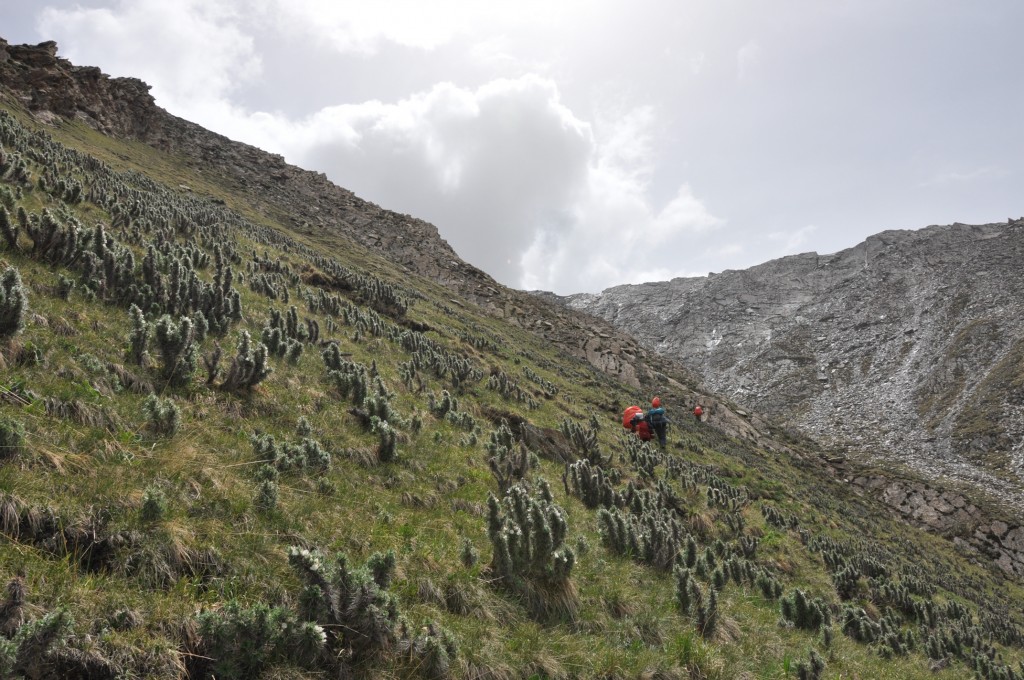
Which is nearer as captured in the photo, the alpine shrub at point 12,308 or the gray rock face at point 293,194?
the alpine shrub at point 12,308

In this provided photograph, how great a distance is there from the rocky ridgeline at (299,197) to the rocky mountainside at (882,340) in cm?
1801

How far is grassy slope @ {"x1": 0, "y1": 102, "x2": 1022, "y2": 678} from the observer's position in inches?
142

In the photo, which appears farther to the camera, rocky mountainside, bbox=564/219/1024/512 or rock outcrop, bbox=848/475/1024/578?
rocky mountainside, bbox=564/219/1024/512

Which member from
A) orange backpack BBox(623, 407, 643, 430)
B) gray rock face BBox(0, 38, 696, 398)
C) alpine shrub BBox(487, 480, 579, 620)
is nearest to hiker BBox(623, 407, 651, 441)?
orange backpack BBox(623, 407, 643, 430)

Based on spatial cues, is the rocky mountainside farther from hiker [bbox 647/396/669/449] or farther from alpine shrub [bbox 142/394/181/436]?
alpine shrub [bbox 142/394/181/436]

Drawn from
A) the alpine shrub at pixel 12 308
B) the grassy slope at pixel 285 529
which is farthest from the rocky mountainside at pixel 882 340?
the alpine shrub at pixel 12 308

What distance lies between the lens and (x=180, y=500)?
4.61 metres

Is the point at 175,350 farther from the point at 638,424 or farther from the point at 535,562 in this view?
the point at 638,424

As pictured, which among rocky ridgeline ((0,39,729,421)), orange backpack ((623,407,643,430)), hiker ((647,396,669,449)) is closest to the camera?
hiker ((647,396,669,449))

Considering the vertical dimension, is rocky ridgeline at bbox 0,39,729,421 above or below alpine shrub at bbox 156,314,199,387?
above

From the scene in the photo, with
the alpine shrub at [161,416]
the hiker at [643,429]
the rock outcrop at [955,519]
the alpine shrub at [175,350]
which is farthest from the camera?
the rock outcrop at [955,519]

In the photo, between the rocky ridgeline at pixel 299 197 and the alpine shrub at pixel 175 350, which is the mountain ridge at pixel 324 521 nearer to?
the alpine shrub at pixel 175 350

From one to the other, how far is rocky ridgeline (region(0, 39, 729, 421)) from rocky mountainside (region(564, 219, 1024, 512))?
1801 cm

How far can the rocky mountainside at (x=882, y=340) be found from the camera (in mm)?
47781
